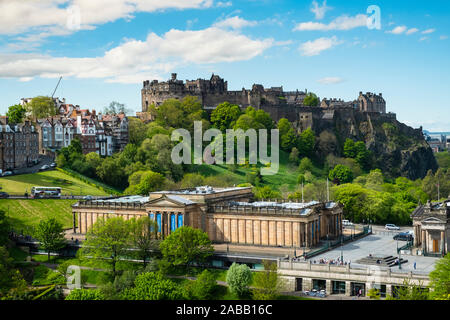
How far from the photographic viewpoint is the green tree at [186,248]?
69688 mm

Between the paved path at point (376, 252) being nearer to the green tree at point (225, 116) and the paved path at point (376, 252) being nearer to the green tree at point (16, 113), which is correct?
the green tree at point (225, 116)

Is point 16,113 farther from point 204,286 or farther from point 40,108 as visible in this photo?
point 204,286

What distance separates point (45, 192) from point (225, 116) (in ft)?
216

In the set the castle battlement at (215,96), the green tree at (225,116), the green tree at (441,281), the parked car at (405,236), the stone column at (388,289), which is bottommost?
the stone column at (388,289)

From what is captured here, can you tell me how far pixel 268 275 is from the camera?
203ft

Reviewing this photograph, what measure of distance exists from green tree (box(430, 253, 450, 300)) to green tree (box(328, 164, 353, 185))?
281ft

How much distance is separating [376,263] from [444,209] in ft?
38.9

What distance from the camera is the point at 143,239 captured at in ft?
244

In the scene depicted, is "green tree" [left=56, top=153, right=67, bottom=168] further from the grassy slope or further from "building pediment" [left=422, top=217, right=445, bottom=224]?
"building pediment" [left=422, top=217, right=445, bottom=224]

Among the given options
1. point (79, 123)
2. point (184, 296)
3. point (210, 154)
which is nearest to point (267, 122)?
point (210, 154)

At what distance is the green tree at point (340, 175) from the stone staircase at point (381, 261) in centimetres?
7503

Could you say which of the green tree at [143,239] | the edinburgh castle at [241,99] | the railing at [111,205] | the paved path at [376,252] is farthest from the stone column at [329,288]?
the edinburgh castle at [241,99]

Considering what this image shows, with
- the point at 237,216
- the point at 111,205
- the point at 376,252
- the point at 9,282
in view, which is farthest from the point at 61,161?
the point at 376,252

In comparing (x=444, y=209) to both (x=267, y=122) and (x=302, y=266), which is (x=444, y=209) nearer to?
(x=302, y=266)
